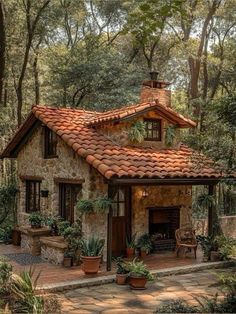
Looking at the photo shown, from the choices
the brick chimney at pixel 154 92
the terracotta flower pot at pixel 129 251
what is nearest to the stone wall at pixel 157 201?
the terracotta flower pot at pixel 129 251

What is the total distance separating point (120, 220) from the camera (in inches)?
485

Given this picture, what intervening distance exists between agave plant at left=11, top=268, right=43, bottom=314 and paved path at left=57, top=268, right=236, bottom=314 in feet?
3.06

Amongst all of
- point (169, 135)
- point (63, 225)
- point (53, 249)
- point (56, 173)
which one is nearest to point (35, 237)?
point (53, 249)

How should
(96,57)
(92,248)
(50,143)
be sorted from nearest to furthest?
(92,248) → (50,143) → (96,57)

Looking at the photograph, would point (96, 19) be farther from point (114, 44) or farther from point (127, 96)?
point (127, 96)

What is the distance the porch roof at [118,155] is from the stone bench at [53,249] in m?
2.58

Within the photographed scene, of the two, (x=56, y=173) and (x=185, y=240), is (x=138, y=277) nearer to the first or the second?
(x=185, y=240)

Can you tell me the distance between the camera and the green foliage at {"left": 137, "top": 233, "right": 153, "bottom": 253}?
12.4 meters

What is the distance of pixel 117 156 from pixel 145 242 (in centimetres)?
280

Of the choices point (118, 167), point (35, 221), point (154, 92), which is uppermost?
point (154, 92)

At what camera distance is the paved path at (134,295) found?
801 centimetres

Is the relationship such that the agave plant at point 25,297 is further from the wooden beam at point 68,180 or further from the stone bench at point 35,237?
the stone bench at point 35,237

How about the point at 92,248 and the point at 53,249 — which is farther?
the point at 53,249

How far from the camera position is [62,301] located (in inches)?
333
